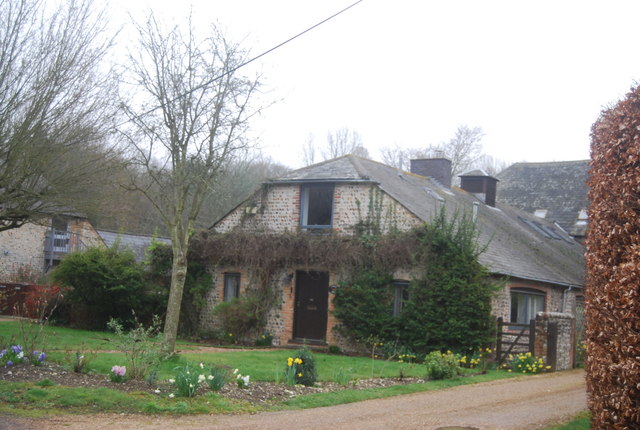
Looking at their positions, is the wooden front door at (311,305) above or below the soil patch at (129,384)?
above

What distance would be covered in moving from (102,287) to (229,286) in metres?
4.03

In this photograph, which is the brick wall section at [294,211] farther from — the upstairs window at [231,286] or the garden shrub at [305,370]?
the garden shrub at [305,370]

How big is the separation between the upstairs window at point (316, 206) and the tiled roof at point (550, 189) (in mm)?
14703

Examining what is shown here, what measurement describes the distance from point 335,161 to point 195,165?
358 inches

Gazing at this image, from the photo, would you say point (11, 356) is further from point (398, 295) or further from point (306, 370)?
point (398, 295)

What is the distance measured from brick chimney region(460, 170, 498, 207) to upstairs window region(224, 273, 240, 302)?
1255 centimetres

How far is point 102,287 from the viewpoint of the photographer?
70.7ft

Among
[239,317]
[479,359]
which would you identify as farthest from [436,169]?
[479,359]

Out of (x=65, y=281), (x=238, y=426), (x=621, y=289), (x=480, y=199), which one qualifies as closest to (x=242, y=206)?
(x=65, y=281)

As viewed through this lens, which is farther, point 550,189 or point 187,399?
point 550,189

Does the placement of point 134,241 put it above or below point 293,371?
above

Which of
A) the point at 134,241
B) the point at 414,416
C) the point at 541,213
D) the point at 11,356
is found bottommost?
the point at 414,416

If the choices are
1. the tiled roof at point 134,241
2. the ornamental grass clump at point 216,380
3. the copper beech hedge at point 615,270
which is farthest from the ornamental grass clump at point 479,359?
the tiled roof at point 134,241

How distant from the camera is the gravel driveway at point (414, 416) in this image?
871cm
